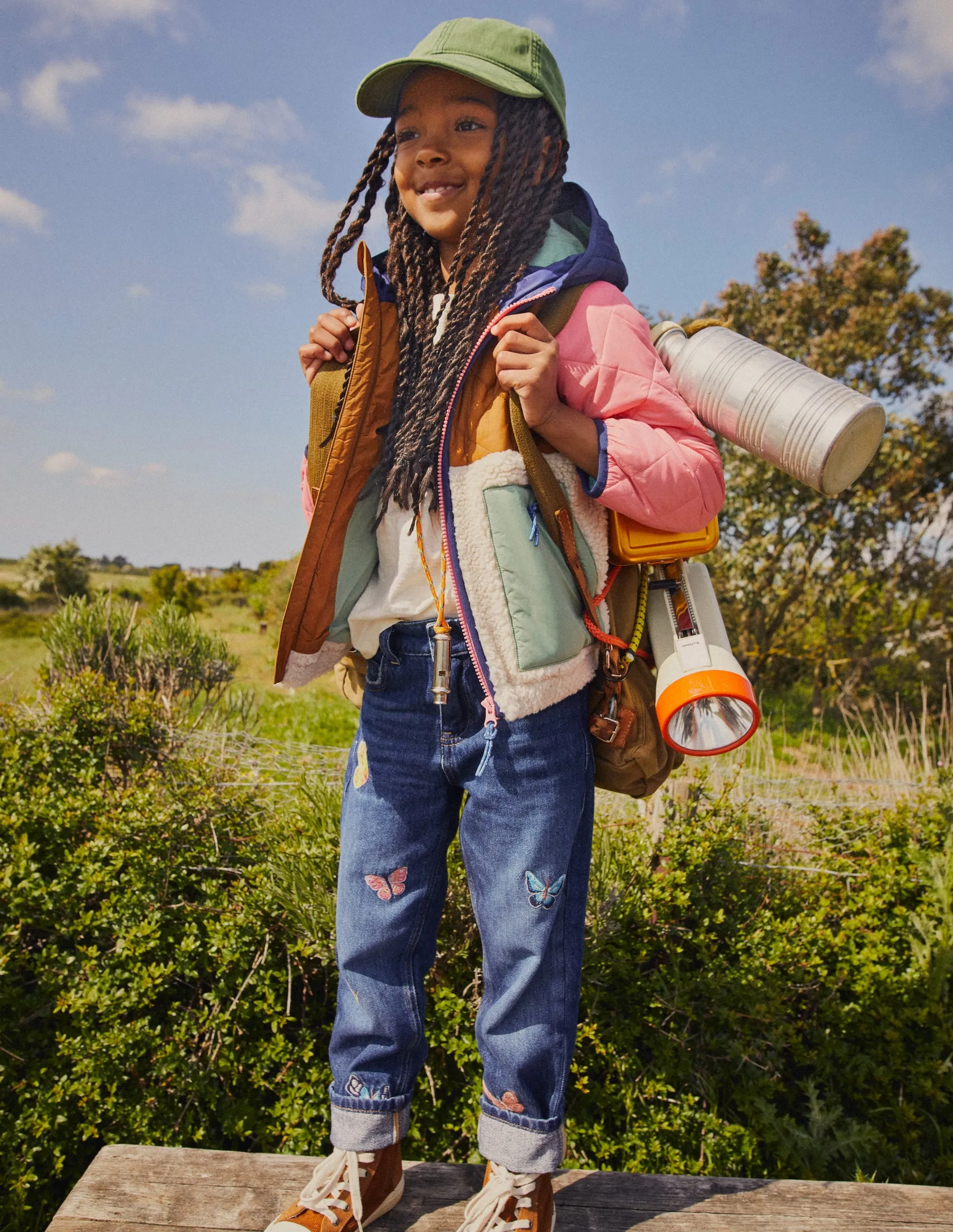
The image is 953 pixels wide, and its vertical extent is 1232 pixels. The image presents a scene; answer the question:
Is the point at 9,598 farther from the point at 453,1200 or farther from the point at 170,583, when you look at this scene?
the point at 453,1200

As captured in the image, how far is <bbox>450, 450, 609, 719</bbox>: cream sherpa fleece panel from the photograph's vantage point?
1.48 m

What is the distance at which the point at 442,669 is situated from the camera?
1513 millimetres

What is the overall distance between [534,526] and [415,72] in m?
0.89

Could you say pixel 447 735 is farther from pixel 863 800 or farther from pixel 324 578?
pixel 863 800

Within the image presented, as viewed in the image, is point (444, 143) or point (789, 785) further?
point (789, 785)

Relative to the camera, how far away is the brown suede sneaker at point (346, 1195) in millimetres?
1568

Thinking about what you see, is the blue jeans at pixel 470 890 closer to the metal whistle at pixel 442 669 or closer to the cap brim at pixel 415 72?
the metal whistle at pixel 442 669

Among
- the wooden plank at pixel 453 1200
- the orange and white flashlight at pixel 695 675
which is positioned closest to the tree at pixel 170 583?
the wooden plank at pixel 453 1200

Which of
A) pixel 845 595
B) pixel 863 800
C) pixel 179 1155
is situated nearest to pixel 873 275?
pixel 845 595

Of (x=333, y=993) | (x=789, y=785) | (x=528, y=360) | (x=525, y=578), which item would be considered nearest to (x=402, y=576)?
(x=525, y=578)

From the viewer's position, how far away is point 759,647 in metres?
8.81

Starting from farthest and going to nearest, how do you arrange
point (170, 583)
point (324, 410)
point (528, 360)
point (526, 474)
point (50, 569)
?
point (170, 583) < point (50, 569) < point (324, 410) < point (526, 474) < point (528, 360)

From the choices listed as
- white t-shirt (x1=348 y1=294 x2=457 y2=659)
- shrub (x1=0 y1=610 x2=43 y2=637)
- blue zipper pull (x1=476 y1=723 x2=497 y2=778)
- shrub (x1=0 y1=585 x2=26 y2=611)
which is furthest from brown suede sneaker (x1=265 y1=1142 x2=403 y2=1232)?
shrub (x1=0 y1=585 x2=26 y2=611)

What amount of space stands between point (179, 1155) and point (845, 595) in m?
8.35
